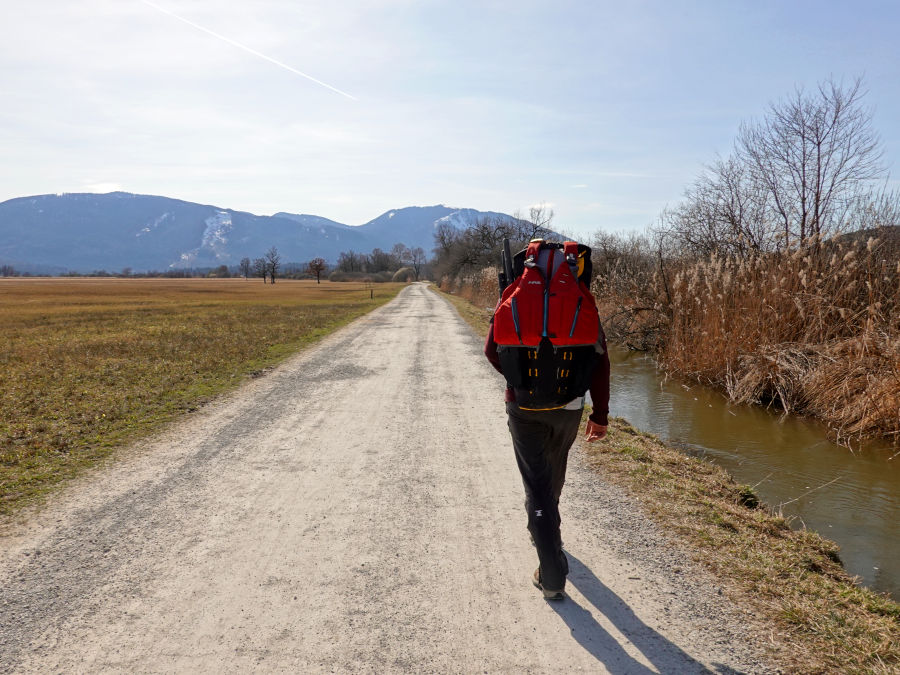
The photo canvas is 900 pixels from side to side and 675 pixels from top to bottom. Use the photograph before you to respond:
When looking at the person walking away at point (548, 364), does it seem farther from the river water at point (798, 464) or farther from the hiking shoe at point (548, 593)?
the river water at point (798, 464)

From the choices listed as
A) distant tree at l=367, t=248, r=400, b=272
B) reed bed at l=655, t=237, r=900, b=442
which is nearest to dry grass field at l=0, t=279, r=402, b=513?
reed bed at l=655, t=237, r=900, b=442

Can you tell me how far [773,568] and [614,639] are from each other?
4.70 ft

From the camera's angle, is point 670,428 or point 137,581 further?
point 670,428

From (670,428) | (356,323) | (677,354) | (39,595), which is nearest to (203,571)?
(39,595)

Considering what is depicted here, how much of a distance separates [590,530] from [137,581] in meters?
3.13

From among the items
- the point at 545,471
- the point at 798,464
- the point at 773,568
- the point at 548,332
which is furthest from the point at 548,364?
the point at 798,464

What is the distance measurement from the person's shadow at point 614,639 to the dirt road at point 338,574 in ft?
0.03

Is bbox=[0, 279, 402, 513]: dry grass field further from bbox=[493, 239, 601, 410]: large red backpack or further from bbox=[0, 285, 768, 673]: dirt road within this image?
bbox=[493, 239, 601, 410]: large red backpack

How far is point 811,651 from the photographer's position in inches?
101

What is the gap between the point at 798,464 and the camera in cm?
656

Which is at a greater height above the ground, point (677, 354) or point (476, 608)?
point (677, 354)

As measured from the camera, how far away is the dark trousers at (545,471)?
2.96 meters

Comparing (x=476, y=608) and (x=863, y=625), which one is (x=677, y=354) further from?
(x=476, y=608)

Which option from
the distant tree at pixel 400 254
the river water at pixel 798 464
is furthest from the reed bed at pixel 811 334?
the distant tree at pixel 400 254
